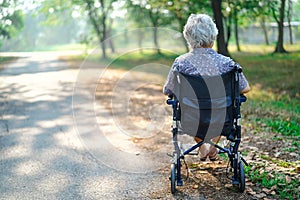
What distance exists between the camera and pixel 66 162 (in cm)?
523

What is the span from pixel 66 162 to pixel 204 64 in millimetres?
2476

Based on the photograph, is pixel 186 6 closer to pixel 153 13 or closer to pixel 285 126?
pixel 153 13

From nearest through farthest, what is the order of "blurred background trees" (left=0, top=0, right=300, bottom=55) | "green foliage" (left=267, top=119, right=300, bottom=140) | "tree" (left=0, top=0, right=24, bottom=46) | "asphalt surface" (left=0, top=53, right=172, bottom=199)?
"asphalt surface" (left=0, top=53, right=172, bottom=199)
"green foliage" (left=267, top=119, right=300, bottom=140)
"blurred background trees" (left=0, top=0, right=300, bottom=55)
"tree" (left=0, top=0, right=24, bottom=46)

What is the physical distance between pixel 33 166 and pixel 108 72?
13.8m

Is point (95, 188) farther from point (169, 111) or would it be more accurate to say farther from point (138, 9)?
point (138, 9)

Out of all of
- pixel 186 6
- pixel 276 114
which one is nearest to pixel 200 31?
pixel 276 114

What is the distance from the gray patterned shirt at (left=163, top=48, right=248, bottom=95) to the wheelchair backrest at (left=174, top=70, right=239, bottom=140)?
0.10 meters

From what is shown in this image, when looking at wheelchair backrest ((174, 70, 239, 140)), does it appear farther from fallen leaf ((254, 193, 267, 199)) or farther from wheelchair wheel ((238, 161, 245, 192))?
fallen leaf ((254, 193, 267, 199))

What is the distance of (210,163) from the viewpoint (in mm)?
4891

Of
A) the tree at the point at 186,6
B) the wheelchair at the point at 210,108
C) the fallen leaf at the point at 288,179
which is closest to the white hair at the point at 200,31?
the wheelchair at the point at 210,108

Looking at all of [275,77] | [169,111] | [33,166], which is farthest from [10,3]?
[33,166]

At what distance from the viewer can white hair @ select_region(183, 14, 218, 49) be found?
390 centimetres

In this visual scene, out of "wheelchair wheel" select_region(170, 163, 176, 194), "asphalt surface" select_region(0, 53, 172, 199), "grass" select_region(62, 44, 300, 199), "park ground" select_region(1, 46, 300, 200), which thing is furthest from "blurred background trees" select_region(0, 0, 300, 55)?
"wheelchair wheel" select_region(170, 163, 176, 194)

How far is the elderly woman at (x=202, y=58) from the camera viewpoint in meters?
3.86
